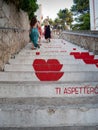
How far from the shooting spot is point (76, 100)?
480cm

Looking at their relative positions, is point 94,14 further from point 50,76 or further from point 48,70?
point 50,76

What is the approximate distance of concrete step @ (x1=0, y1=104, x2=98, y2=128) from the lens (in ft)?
13.5

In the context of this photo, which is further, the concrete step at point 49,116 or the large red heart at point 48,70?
the large red heart at point 48,70

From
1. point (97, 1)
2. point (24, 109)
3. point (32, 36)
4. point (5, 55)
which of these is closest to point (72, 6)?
point (97, 1)

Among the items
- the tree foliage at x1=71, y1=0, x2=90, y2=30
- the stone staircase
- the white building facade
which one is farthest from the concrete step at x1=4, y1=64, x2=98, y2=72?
the tree foliage at x1=71, y1=0, x2=90, y2=30

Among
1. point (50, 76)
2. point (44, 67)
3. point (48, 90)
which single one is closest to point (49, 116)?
point (48, 90)

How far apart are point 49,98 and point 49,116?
2.57 ft

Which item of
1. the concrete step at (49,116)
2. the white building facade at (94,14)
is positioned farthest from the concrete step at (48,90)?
the white building facade at (94,14)

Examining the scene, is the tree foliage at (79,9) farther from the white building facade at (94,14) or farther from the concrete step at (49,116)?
the concrete step at (49,116)

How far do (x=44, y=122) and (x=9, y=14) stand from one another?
4.38m

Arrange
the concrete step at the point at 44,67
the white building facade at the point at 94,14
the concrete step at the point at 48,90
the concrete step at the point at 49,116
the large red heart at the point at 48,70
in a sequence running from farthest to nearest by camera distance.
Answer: the white building facade at the point at 94,14 < the concrete step at the point at 44,67 < the large red heart at the point at 48,70 < the concrete step at the point at 48,90 < the concrete step at the point at 49,116

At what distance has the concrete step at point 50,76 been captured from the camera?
5684 mm

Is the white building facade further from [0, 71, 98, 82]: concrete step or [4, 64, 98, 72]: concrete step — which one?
[0, 71, 98, 82]: concrete step

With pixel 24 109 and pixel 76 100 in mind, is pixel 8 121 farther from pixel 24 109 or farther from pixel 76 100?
pixel 76 100
